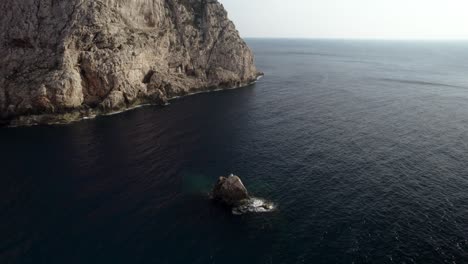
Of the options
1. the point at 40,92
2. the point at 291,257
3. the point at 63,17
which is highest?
the point at 63,17

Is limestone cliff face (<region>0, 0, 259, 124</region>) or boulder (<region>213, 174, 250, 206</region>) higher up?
limestone cliff face (<region>0, 0, 259, 124</region>)

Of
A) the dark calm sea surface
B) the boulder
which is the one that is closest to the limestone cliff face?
the dark calm sea surface

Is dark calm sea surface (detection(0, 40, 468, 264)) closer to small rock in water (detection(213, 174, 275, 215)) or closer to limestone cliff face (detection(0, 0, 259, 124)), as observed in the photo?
small rock in water (detection(213, 174, 275, 215))

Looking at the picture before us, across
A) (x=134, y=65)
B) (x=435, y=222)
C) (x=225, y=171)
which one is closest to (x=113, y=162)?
(x=225, y=171)

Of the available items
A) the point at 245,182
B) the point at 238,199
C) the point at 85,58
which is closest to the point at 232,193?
the point at 238,199

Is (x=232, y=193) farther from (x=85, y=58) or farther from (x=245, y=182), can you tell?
(x=85, y=58)

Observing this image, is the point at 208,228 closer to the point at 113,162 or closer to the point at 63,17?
the point at 113,162
